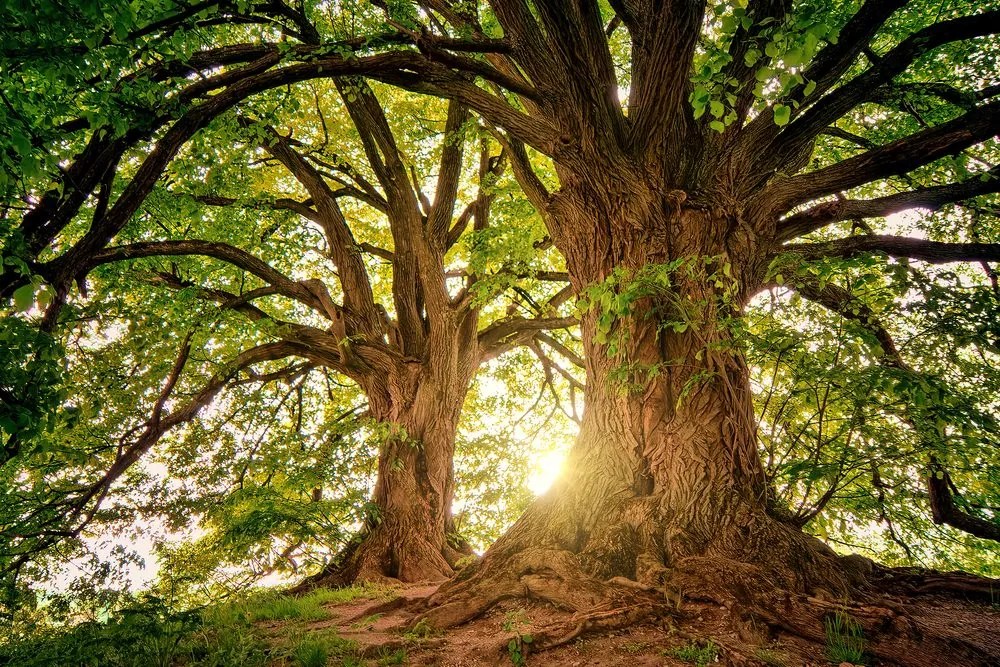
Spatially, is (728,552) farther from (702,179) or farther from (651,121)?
(651,121)

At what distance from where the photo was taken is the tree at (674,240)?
3.15 metres

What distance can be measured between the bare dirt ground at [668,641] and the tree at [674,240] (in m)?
0.12

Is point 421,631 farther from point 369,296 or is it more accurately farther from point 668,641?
point 369,296

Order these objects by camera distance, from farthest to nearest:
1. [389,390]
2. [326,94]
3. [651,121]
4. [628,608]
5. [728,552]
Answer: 1. [326,94]
2. [389,390]
3. [651,121]
4. [728,552]
5. [628,608]

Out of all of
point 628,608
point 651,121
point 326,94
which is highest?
point 326,94

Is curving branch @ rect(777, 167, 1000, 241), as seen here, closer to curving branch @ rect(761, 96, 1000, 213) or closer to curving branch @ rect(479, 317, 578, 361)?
curving branch @ rect(761, 96, 1000, 213)

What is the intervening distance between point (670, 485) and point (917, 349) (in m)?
1.89

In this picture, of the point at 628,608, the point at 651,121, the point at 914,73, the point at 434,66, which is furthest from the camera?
the point at 914,73

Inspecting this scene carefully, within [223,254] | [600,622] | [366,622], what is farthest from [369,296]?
[600,622]

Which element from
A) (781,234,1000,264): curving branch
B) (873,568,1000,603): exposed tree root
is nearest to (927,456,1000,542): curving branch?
(873,568,1000,603): exposed tree root

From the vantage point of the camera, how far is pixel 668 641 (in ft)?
8.29

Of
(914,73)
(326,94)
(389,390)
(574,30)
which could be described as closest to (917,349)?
(574,30)

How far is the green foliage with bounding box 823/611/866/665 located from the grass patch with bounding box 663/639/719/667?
56 centimetres

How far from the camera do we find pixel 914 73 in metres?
6.55
